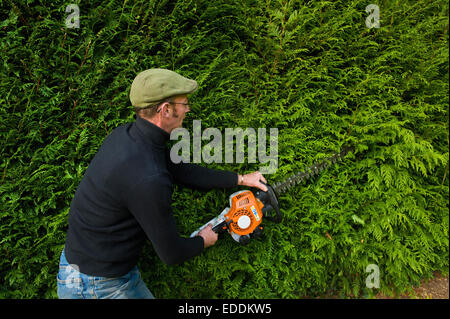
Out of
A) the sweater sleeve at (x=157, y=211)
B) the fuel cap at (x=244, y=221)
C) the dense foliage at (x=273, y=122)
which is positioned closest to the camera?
the sweater sleeve at (x=157, y=211)

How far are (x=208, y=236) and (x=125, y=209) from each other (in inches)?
27.8

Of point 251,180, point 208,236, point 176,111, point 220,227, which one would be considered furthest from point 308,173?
point 176,111

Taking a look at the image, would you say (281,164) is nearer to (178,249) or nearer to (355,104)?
(355,104)

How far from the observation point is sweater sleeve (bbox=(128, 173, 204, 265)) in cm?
154

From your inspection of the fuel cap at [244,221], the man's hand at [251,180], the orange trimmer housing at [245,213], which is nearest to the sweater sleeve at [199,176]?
the man's hand at [251,180]

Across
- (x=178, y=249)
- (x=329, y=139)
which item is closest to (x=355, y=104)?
(x=329, y=139)

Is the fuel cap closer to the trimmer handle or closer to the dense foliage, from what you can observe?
the trimmer handle

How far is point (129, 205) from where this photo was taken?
1608 mm

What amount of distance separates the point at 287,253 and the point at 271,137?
1235mm

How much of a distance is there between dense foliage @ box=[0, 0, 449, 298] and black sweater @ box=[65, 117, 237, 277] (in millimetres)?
712

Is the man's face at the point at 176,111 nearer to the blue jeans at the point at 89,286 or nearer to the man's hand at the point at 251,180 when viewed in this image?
the man's hand at the point at 251,180

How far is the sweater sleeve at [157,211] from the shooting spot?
60.6 inches

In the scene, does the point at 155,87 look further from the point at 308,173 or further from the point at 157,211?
the point at 308,173

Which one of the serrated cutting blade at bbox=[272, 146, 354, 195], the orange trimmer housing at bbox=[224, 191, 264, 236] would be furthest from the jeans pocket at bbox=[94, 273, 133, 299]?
the serrated cutting blade at bbox=[272, 146, 354, 195]
